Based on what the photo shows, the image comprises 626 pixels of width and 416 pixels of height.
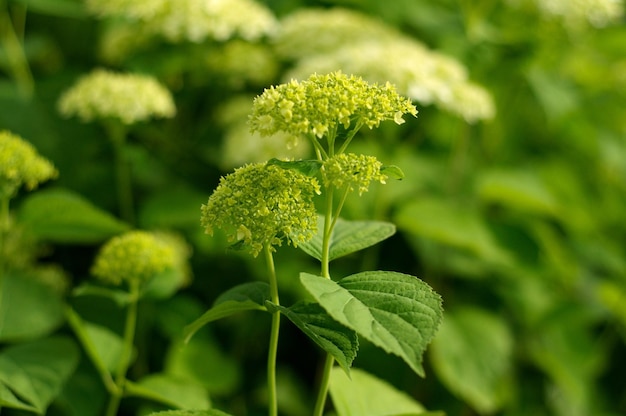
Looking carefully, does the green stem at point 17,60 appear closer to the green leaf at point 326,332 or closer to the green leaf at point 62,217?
the green leaf at point 62,217

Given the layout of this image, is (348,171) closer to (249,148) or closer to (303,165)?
(303,165)

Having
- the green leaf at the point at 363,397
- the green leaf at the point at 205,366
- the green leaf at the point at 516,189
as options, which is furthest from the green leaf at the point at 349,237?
the green leaf at the point at 516,189

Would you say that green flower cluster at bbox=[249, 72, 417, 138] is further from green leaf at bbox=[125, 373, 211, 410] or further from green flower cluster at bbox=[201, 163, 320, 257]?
green leaf at bbox=[125, 373, 211, 410]

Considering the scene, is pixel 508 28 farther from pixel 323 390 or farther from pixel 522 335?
pixel 323 390

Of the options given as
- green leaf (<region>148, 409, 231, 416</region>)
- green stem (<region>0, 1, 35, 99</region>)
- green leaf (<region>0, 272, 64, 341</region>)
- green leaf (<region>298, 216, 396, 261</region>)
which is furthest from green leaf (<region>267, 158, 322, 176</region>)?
green stem (<region>0, 1, 35, 99</region>)

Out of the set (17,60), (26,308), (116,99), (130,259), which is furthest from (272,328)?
(17,60)

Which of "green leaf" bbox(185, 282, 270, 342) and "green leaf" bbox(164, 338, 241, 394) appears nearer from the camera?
"green leaf" bbox(185, 282, 270, 342)

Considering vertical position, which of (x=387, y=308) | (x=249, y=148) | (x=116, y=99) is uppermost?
(x=387, y=308)
